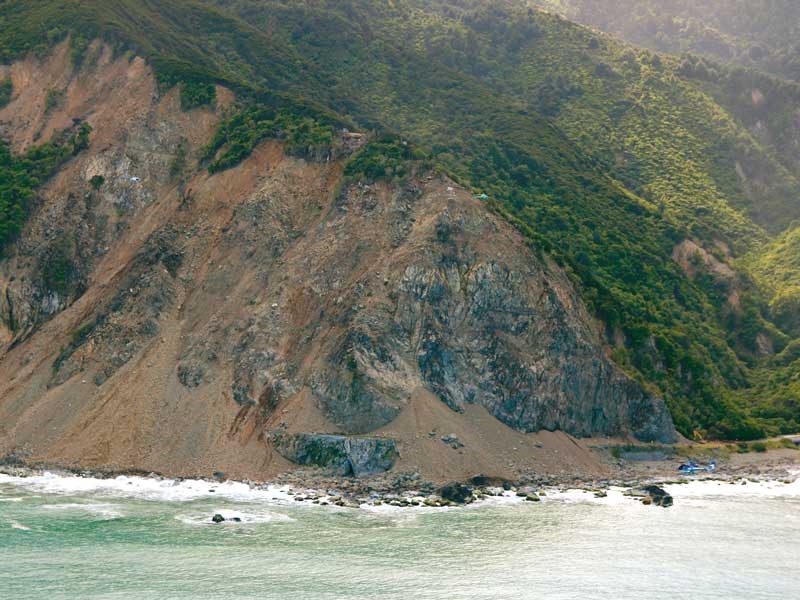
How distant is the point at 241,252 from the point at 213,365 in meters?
11.9

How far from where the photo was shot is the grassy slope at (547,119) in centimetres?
9988

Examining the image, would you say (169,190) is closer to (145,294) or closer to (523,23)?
(145,294)

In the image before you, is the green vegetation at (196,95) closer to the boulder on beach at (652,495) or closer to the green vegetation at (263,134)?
the green vegetation at (263,134)

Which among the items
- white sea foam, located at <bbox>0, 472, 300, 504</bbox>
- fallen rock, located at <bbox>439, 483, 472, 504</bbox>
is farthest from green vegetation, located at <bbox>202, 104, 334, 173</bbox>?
fallen rock, located at <bbox>439, 483, 472, 504</bbox>

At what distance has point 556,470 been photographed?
72438 mm

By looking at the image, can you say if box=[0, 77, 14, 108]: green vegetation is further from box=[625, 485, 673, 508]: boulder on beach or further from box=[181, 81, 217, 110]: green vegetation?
box=[625, 485, 673, 508]: boulder on beach

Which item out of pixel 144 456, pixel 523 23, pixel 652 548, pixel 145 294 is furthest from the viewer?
pixel 523 23

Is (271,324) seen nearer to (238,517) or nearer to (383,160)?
(383,160)

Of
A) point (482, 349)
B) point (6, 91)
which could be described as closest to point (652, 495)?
point (482, 349)

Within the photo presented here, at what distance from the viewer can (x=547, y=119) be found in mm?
147000

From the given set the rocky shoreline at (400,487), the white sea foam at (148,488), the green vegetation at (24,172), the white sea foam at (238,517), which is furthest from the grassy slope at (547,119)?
the white sea foam at (238,517)

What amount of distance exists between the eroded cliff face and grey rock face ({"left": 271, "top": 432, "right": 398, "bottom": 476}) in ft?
3.38

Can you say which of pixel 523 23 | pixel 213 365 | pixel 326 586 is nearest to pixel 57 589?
pixel 326 586

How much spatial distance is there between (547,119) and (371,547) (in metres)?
104
